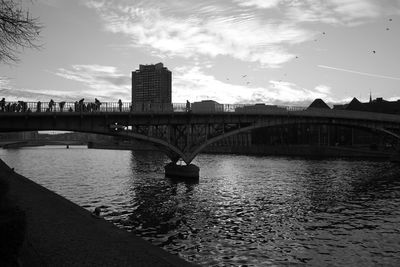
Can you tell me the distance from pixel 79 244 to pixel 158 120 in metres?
34.8

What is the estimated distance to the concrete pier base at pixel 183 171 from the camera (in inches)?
1978

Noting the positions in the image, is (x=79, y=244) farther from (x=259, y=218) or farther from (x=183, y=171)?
(x=183, y=171)

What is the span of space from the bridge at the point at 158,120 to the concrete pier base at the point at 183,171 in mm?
936

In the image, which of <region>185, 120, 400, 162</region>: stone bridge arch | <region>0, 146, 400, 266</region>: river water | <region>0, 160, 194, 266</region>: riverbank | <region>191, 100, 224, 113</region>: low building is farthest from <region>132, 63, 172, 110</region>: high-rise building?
<region>0, 160, 194, 266</region>: riverbank

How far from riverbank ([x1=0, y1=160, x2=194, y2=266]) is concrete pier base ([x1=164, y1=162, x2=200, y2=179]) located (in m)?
29.2

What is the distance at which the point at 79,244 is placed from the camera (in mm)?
14352

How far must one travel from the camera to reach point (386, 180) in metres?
50.2

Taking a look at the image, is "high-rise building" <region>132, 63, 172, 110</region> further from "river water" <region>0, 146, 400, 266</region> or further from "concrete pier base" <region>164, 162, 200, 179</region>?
"river water" <region>0, 146, 400, 266</region>

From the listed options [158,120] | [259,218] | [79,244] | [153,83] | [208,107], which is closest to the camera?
[79,244]

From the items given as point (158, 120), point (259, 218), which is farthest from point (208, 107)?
point (259, 218)

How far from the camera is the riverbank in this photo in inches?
484

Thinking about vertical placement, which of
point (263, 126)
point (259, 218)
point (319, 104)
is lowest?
point (259, 218)

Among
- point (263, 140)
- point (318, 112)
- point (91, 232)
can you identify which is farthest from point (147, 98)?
point (91, 232)

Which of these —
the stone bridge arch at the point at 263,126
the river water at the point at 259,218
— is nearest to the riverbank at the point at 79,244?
the river water at the point at 259,218
